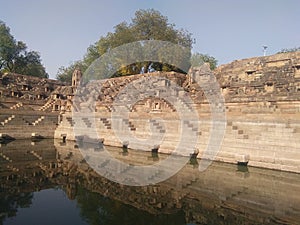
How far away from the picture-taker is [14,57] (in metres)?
51.1

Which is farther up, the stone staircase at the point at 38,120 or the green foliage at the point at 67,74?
the green foliage at the point at 67,74

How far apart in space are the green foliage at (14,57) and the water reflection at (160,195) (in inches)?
1587

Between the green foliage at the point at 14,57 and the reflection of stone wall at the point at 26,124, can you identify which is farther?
the green foliage at the point at 14,57

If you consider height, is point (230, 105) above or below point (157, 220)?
above

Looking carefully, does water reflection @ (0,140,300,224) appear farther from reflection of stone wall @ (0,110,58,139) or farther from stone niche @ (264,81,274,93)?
stone niche @ (264,81,274,93)

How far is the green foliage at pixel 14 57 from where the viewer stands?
4775 centimetres

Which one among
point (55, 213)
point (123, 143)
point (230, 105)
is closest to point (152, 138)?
point (123, 143)

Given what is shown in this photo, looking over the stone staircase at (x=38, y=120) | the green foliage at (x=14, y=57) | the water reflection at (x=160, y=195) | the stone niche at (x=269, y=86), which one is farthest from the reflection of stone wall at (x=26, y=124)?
the green foliage at (x=14, y=57)

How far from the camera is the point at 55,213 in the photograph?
24.3 ft

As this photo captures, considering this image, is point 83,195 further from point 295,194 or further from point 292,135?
point 292,135

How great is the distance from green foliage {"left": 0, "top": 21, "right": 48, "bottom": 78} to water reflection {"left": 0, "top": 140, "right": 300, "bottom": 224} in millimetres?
40318

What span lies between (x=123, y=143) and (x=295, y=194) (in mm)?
11417

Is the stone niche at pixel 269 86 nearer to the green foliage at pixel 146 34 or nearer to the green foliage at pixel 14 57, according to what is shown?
the green foliage at pixel 146 34

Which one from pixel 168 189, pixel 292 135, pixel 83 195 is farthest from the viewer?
pixel 292 135
